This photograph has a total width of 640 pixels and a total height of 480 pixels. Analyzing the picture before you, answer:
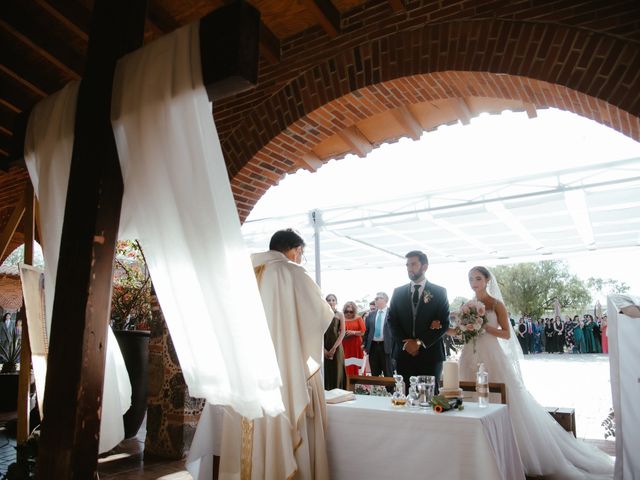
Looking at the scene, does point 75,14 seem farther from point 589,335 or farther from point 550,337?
point 589,335

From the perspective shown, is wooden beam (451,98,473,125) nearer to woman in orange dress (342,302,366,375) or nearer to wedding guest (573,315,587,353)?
woman in orange dress (342,302,366,375)

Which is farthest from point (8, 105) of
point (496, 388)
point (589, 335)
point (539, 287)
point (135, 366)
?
point (539, 287)

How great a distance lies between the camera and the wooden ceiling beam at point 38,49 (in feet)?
13.8

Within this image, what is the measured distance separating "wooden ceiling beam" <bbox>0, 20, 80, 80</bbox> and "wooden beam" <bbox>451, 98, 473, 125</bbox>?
158 inches

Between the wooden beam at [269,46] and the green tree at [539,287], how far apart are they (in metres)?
30.1

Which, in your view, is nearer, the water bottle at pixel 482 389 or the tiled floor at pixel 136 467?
the water bottle at pixel 482 389

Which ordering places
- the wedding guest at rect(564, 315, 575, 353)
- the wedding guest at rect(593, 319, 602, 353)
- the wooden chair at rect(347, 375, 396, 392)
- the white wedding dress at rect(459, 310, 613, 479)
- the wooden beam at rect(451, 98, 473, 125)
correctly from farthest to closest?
1. the wedding guest at rect(564, 315, 575, 353)
2. the wedding guest at rect(593, 319, 602, 353)
3. the wooden beam at rect(451, 98, 473, 125)
4. the white wedding dress at rect(459, 310, 613, 479)
5. the wooden chair at rect(347, 375, 396, 392)

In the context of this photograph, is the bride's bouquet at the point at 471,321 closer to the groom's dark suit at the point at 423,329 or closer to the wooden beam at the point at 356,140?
the groom's dark suit at the point at 423,329

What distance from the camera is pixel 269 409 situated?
78.7 inches

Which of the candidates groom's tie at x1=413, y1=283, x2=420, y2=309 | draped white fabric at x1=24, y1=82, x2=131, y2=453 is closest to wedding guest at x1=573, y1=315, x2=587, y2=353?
groom's tie at x1=413, y1=283, x2=420, y2=309

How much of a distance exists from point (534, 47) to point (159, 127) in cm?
303

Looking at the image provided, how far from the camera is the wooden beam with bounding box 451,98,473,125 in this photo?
5.27 metres

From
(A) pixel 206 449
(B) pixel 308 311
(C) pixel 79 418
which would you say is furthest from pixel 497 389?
(C) pixel 79 418

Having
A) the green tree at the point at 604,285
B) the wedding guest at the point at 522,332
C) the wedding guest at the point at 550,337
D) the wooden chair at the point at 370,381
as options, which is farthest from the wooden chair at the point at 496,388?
the green tree at the point at 604,285
